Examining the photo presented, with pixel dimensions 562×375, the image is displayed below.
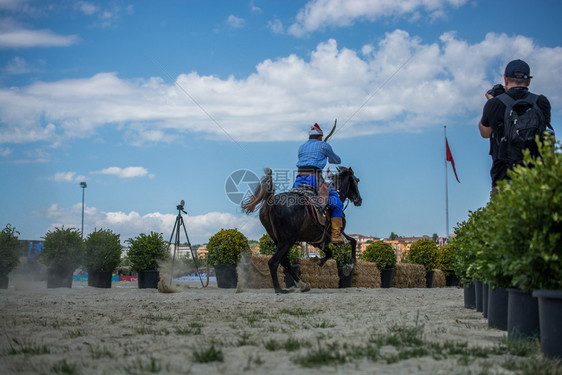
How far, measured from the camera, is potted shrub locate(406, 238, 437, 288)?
23.7 m

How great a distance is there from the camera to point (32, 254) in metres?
Answer: 15.5

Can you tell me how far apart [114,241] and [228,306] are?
678cm

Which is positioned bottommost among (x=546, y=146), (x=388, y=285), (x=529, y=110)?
(x=388, y=285)

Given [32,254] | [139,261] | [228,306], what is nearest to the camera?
[228,306]

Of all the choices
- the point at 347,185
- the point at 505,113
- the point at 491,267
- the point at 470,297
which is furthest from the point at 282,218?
the point at 491,267

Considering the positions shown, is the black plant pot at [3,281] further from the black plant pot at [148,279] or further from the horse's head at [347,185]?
the horse's head at [347,185]

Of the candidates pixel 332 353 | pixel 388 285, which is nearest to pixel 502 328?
pixel 332 353

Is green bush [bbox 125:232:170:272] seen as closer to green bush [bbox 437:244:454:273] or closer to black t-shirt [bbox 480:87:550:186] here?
black t-shirt [bbox 480:87:550:186]

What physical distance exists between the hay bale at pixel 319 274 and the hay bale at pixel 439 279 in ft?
25.4

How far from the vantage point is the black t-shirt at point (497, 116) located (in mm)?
6688

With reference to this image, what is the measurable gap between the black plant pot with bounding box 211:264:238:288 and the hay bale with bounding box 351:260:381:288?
5.26 meters

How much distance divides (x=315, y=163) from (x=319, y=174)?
1.00 ft

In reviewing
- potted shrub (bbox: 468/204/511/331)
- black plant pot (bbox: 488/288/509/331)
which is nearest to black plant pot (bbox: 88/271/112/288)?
potted shrub (bbox: 468/204/511/331)

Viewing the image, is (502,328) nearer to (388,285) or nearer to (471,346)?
(471,346)
